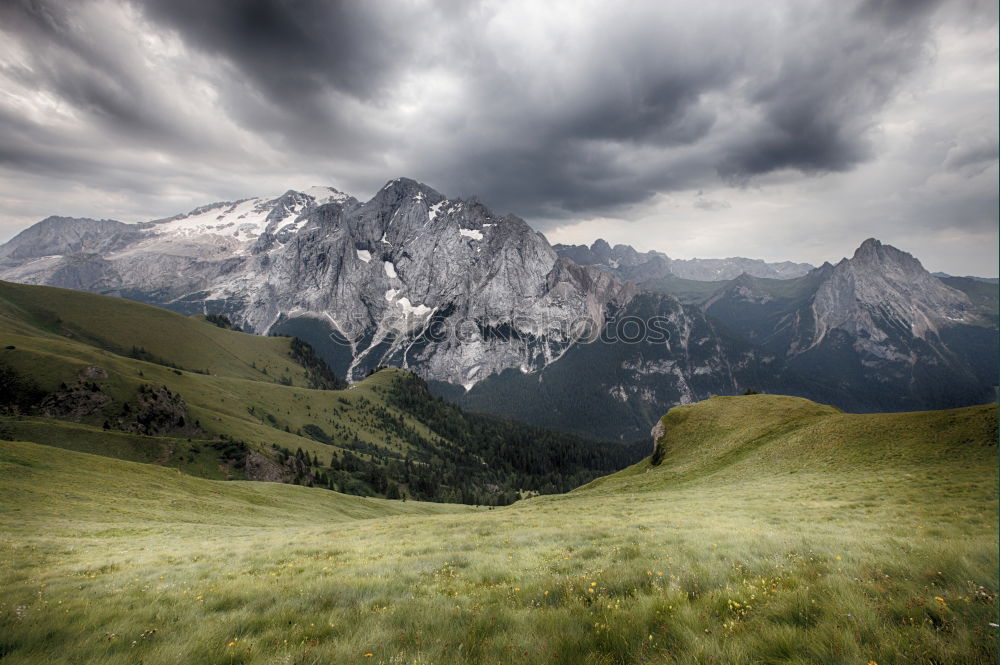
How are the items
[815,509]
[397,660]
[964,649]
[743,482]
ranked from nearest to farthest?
[964,649] → [397,660] → [815,509] → [743,482]

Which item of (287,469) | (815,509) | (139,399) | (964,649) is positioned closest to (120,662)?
(964,649)

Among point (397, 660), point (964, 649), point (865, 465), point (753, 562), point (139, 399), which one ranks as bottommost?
point (139, 399)

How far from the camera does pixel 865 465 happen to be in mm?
31594

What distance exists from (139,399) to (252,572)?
133 metres

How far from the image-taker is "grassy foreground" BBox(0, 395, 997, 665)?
235 inches

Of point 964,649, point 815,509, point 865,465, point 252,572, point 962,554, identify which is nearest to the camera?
point 964,649

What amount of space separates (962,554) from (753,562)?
3727 mm

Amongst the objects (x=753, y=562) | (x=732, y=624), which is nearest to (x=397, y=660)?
(x=732, y=624)

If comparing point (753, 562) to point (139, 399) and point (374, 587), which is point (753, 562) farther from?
point (139, 399)

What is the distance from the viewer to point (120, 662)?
615 cm

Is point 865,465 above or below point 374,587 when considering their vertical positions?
below

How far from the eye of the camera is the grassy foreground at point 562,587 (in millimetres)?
5961

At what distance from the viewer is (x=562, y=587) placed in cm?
911

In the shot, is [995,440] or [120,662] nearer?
[120,662]
